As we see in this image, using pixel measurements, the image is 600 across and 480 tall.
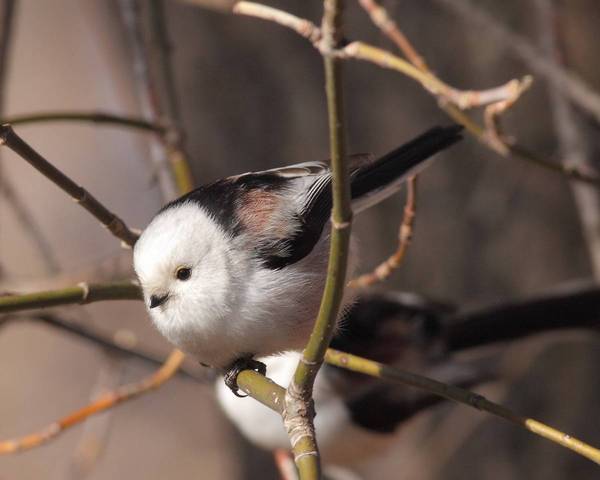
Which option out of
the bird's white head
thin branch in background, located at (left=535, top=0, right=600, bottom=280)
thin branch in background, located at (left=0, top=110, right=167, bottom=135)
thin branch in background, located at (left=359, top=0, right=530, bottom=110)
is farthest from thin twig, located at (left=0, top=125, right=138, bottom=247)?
thin branch in background, located at (left=535, top=0, right=600, bottom=280)

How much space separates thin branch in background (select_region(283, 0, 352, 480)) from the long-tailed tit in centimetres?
82

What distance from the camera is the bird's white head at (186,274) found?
978 millimetres

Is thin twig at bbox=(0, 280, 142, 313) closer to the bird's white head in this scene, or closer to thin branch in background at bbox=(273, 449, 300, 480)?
the bird's white head

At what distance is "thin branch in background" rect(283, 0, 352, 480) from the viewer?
643mm

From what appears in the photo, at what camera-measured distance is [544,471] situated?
2152 millimetres

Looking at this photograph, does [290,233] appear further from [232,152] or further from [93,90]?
[93,90]

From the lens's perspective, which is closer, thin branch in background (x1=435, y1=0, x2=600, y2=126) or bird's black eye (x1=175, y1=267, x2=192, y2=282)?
bird's black eye (x1=175, y1=267, x2=192, y2=282)

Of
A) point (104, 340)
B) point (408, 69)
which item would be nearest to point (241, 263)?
point (408, 69)

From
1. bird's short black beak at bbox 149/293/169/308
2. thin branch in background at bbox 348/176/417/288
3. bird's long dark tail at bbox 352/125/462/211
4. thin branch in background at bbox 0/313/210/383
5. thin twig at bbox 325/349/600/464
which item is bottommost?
thin twig at bbox 325/349/600/464

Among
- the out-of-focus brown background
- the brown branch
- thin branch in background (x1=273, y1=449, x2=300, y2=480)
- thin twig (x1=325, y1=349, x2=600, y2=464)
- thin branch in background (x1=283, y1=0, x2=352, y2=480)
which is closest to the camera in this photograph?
thin branch in background (x1=283, y1=0, x2=352, y2=480)

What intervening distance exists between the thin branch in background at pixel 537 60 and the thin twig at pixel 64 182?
0.67 metres

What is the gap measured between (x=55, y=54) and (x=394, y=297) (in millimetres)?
2590

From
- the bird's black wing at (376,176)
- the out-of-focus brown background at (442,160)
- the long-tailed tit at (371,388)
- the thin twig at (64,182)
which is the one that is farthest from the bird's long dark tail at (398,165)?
the out-of-focus brown background at (442,160)

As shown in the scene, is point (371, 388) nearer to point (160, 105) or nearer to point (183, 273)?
point (160, 105)
